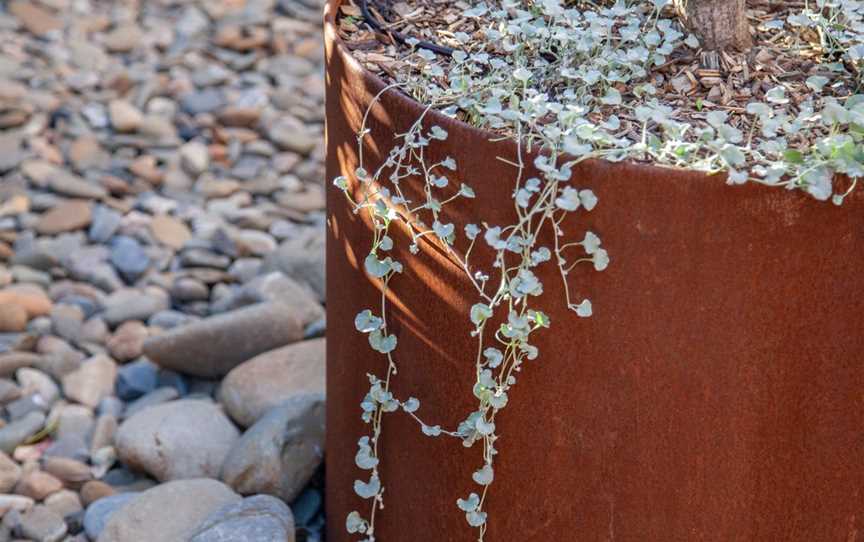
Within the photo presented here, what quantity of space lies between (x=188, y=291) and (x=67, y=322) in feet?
1.03

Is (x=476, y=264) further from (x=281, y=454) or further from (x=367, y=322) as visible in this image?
(x=281, y=454)

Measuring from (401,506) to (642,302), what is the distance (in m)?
0.57

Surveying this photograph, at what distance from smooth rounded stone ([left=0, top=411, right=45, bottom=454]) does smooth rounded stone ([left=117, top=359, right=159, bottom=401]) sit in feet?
0.67

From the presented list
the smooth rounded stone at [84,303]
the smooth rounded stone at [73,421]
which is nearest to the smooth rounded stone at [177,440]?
the smooth rounded stone at [73,421]

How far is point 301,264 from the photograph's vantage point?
3152mm

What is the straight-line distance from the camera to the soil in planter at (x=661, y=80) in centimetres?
154

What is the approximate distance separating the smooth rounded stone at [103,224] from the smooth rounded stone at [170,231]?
10cm

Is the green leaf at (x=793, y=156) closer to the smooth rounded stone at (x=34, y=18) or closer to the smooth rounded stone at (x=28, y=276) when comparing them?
the smooth rounded stone at (x=28, y=276)

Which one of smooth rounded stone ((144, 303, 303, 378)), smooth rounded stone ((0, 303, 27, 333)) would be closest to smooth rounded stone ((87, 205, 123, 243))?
smooth rounded stone ((0, 303, 27, 333))

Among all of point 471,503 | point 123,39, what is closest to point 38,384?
point 471,503

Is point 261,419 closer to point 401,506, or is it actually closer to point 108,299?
point 401,506

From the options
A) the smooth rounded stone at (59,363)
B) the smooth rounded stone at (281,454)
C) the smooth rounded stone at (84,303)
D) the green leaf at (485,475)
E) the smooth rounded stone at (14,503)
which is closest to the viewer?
the green leaf at (485,475)

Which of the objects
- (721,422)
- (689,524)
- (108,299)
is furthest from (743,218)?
(108,299)

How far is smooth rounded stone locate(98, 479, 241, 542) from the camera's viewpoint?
2182 millimetres
